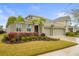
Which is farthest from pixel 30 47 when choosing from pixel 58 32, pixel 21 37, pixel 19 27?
pixel 58 32

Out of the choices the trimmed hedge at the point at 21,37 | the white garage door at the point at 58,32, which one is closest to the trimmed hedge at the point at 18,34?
the trimmed hedge at the point at 21,37

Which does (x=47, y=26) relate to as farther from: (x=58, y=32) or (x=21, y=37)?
(x=21, y=37)

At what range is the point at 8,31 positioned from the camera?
4336mm

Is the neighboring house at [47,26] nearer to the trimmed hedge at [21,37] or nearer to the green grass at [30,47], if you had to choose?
the trimmed hedge at [21,37]

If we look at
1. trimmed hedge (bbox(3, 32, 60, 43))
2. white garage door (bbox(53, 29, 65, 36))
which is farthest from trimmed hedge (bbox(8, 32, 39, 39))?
white garage door (bbox(53, 29, 65, 36))

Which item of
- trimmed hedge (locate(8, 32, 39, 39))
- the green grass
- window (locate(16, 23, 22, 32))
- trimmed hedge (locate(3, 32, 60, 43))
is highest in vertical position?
window (locate(16, 23, 22, 32))

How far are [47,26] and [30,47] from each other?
1.62ft

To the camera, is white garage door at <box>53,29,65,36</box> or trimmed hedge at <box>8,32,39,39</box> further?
white garage door at <box>53,29,65,36</box>

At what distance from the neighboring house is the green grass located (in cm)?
20

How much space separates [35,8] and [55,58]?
94 cm

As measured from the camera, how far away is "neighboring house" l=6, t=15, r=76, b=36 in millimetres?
4367

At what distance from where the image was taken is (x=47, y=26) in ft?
14.5

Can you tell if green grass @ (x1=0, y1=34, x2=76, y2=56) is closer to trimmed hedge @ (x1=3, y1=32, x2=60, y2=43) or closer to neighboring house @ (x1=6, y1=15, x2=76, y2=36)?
trimmed hedge @ (x1=3, y1=32, x2=60, y2=43)

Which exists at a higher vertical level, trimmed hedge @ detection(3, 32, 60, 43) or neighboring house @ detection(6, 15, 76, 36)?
neighboring house @ detection(6, 15, 76, 36)
